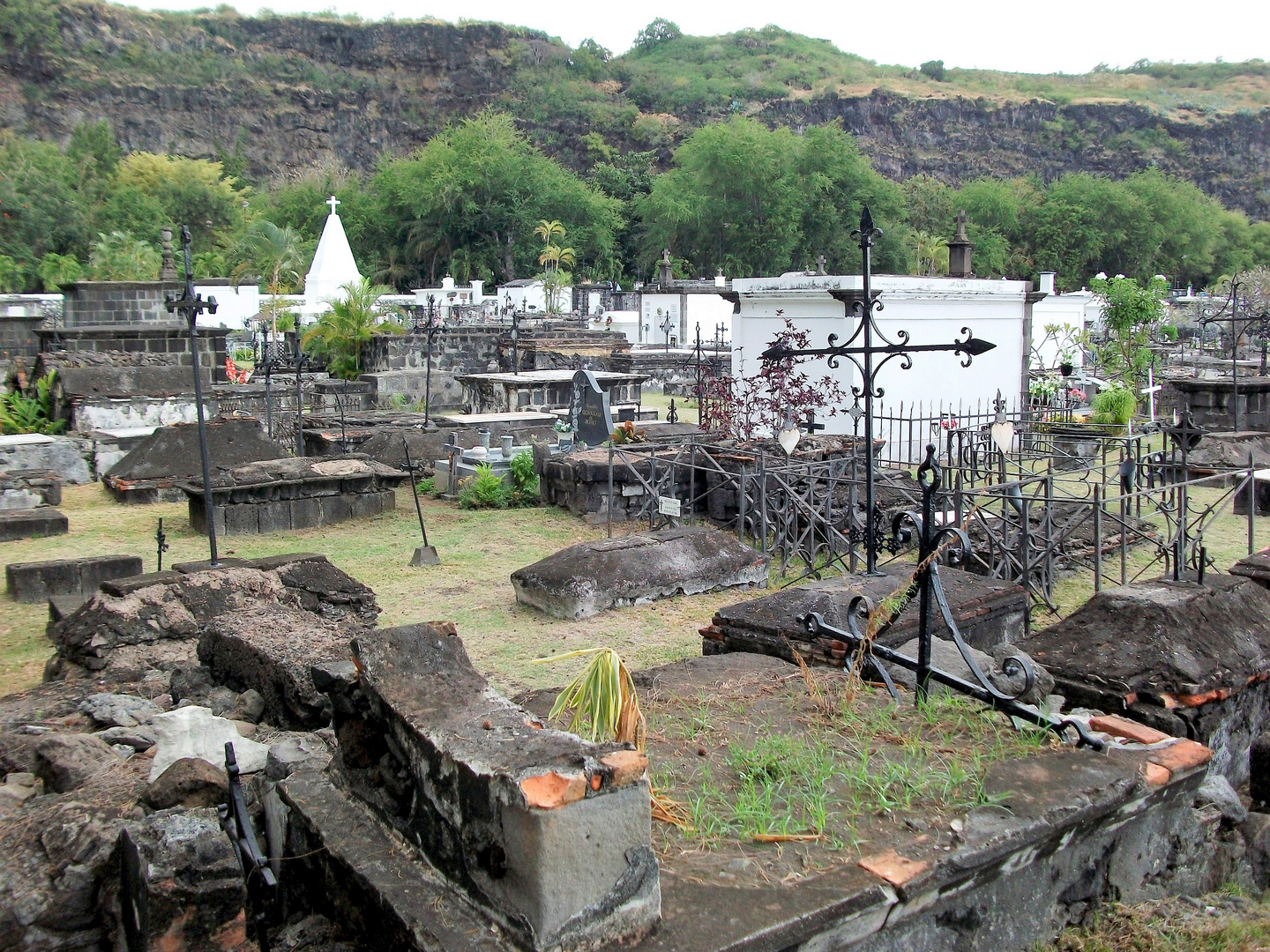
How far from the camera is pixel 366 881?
2967 mm

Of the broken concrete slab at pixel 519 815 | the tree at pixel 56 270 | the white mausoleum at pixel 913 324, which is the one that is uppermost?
the tree at pixel 56 270

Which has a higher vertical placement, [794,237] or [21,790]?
[794,237]

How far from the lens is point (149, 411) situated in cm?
1716

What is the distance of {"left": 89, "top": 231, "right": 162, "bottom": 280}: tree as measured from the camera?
3319cm

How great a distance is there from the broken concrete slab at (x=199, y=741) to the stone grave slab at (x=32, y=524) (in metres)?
8.20

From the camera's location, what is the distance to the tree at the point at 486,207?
5422 cm

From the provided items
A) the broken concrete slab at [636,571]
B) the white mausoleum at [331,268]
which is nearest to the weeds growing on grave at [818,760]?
the broken concrete slab at [636,571]

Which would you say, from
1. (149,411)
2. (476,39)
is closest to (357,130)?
(476,39)

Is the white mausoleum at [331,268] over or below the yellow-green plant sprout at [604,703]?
over

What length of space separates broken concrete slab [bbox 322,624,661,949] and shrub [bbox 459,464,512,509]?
10.8 metres

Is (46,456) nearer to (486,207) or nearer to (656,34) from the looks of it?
(486,207)

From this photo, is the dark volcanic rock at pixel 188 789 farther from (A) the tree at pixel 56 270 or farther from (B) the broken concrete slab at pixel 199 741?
(A) the tree at pixel 56 270

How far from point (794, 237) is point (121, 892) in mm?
52045

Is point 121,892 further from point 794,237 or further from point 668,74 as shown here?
point 668,74
